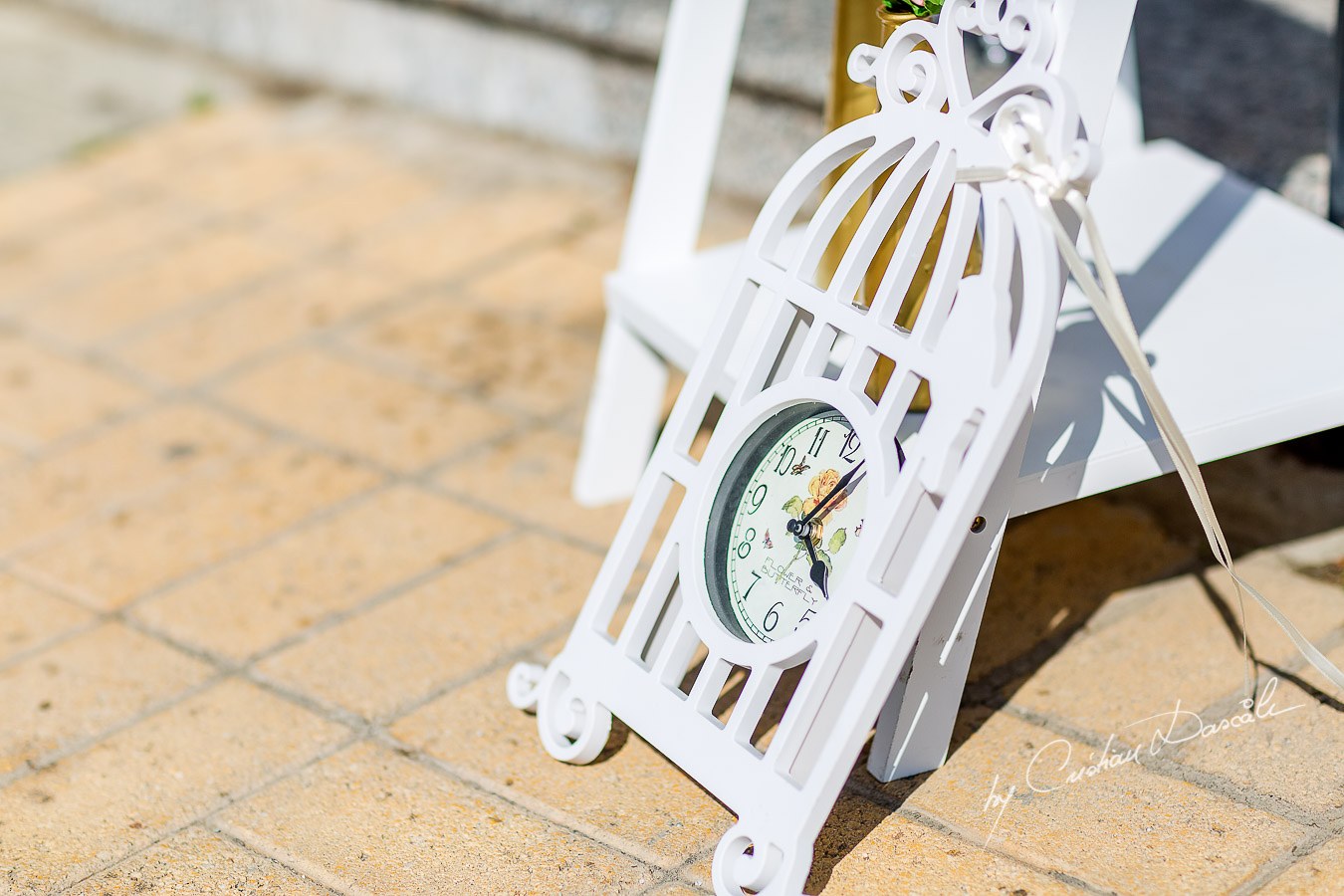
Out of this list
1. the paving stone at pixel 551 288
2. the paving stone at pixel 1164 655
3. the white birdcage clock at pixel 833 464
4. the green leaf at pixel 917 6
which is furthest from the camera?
the paving stone at pixel 551 288

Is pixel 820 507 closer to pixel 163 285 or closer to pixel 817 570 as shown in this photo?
pixel 817 570

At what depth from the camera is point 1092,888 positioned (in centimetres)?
131

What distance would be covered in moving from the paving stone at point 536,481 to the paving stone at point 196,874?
2.37 feet

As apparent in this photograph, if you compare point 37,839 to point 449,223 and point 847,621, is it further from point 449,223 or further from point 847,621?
point 449,223

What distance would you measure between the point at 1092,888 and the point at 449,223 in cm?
218

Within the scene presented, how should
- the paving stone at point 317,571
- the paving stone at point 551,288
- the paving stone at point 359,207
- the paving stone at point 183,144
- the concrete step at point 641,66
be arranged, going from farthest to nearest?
the paving stone at point 183,144, the paving stone at point 359,207, the paving stone at point 551,288, the concrete step at point 641,66, the paving stone at point 317,571

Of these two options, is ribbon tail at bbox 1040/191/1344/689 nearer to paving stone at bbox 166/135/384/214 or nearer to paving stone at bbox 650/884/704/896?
paving stone at bbox 650/884/704/896

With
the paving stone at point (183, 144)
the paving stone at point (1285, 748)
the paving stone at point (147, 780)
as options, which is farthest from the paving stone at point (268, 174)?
the paving stone at point (1285, 748)

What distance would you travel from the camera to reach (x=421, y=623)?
6.01ft

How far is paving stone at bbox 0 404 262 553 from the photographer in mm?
2156

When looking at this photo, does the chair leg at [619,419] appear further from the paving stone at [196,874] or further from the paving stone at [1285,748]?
the paving stone at [1285,748]

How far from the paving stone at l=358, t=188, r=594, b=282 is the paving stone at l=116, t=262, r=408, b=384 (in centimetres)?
9

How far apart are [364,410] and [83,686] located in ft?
2.51

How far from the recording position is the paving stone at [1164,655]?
157 cm
